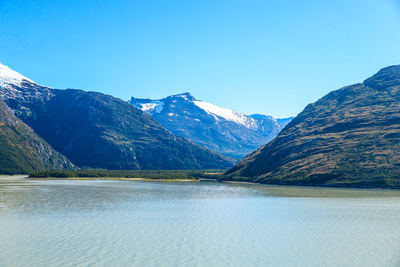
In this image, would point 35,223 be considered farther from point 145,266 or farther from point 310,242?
point 310,242

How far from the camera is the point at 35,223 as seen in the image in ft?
197

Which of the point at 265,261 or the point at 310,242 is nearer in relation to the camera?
the point at 265,261

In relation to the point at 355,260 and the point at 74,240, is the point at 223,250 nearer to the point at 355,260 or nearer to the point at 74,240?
the point at 355,260

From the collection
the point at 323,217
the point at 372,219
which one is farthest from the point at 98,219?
the point at 372,219

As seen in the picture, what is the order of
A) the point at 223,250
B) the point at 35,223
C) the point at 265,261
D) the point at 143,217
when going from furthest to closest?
the point at 143,217 → the point at 35,223 → the point at 223,250 → the point at 265,261

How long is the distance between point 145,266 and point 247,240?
18.6 metres

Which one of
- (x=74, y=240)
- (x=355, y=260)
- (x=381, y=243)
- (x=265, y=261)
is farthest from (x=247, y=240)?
(x=74, y=240)

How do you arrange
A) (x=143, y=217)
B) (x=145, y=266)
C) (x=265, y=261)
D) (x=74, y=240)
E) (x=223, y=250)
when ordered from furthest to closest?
1. (x=143, y=217)
2. (x=74, y=240)
3. (x=223, y=250)
4. (x=265, y=261)
5. (x=145, y=266)

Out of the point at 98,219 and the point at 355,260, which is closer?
the point at 355,260

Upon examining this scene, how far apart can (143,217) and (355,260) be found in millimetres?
42622

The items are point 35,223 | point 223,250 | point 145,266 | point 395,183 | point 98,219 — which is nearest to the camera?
point 145,266

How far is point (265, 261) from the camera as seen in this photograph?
39000 mm

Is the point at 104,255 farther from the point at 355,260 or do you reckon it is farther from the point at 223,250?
the point at 355,260

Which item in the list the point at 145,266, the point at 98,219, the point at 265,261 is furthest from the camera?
the point at 98,219
